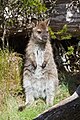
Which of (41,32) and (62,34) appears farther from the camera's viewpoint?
(62,34)

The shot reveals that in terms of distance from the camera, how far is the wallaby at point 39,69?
8.66m

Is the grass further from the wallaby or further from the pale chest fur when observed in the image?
the pale chest fur

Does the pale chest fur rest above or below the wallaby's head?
below

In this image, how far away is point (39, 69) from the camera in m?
8.79

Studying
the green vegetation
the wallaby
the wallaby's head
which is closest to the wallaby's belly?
the wallaby

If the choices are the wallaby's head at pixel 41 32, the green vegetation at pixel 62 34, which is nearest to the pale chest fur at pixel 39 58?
the wallaby's head at pixel 41 32

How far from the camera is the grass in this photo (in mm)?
7234

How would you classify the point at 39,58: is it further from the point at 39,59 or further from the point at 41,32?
the point at 41,32

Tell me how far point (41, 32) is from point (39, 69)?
0.81 m

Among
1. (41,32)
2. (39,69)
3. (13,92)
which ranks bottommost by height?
(13,92)

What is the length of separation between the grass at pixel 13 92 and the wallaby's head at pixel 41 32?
0.81 metres

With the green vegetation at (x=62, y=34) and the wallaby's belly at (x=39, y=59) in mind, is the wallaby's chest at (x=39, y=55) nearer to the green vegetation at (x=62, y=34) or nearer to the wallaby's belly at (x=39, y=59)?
the wallaby's belly at (x=39, y=59)

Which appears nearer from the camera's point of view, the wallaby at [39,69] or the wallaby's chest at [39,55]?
the wallaby at [39,69]

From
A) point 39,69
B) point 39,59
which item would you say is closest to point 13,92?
point 39,69
